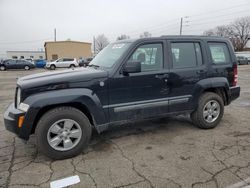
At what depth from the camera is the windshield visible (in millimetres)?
3805

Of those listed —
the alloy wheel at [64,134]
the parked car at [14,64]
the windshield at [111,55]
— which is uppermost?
the parked car at [14,64]

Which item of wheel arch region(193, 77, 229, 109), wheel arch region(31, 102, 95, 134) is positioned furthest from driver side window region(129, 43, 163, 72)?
wheel arch region(31, 102, 95, 134)

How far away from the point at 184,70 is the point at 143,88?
991mm

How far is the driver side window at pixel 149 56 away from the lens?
3.84 meters

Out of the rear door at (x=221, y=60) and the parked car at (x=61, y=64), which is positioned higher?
the parked car at (x=61, y=64)

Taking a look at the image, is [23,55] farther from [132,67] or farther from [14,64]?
[132,67]

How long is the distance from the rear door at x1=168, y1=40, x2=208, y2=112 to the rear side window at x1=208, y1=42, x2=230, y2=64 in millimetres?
276

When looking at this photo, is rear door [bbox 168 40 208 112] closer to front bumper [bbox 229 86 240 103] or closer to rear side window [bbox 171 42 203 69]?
rear side window [bbox 171 42 203 69]

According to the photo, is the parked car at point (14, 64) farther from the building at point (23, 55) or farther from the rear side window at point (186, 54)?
the building at point (23, 55)

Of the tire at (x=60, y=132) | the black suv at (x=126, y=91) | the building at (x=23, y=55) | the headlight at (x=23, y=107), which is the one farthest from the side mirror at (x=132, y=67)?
the building at (x=23, y=55)

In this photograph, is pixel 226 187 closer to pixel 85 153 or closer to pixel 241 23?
pixel 85 153

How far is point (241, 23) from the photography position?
7469cm

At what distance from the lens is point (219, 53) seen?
4.68m

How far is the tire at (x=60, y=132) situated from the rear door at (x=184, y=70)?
1.77 m
